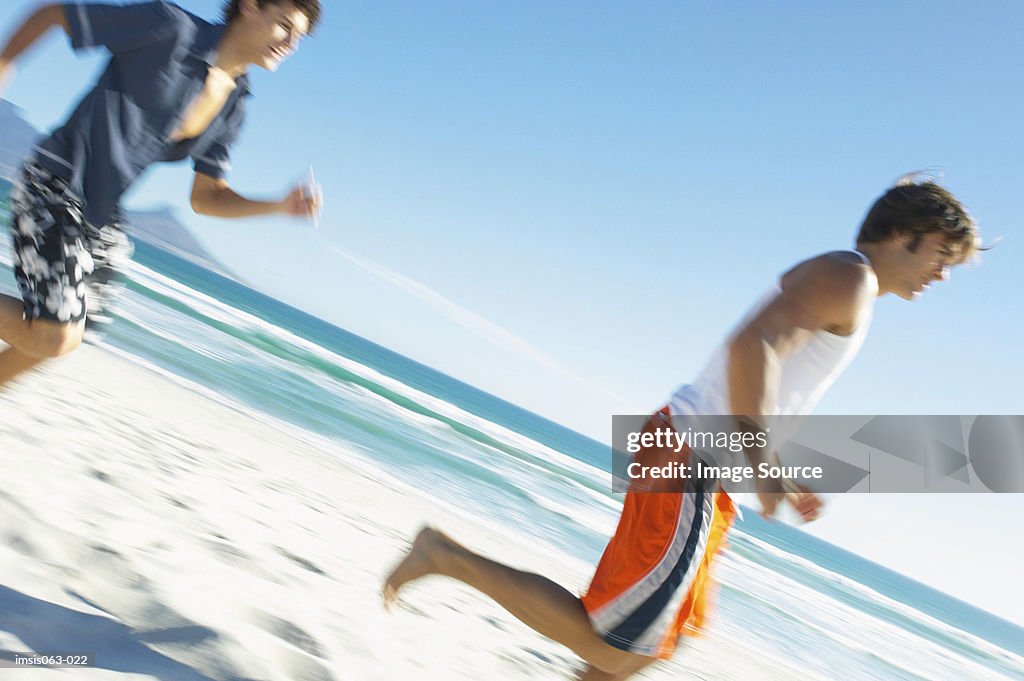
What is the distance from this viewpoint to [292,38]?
8.11ft

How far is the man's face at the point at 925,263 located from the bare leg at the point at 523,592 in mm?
1216

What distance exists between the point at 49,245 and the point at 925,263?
7.98ft

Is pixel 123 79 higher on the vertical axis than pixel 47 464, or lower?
higher

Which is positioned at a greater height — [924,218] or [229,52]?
[924,218]

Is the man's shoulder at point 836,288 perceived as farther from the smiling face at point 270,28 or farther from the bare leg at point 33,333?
the bare leg at point 33,333

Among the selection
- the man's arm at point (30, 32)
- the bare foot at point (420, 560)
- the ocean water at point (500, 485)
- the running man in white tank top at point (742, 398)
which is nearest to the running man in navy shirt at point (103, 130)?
the man's arm at point (30, 32)

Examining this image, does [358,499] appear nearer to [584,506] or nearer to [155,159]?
[155,159]

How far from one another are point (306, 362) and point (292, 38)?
68.6ft

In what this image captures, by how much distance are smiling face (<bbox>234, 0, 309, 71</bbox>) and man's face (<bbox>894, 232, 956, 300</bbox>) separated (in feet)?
6.18

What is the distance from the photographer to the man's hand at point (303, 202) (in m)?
2.54

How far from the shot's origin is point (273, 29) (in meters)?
2.40

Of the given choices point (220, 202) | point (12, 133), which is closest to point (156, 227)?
point (12, 133)

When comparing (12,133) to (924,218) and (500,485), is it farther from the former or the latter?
(924,218)

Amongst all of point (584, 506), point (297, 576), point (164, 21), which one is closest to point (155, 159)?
point (164, 21)
